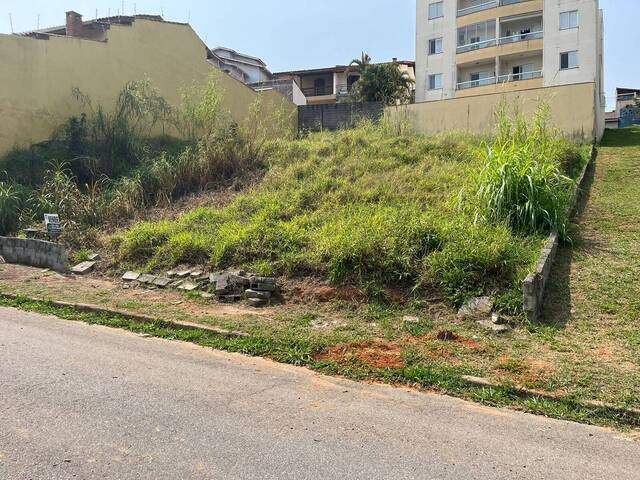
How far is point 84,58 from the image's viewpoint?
17734 mm

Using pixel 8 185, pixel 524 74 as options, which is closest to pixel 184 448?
pixel 8 185

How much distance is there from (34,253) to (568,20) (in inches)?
1308

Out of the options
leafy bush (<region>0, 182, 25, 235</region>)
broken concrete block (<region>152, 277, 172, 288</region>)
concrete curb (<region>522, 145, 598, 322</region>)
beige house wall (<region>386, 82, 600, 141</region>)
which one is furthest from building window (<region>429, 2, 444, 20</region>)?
broken concrete block (<region>152, 277, 172, 288</region>)

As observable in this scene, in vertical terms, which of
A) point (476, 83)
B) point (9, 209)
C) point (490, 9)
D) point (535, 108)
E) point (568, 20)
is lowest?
point (9, 209)

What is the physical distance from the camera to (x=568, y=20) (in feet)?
106

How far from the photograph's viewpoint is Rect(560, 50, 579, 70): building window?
105 feet

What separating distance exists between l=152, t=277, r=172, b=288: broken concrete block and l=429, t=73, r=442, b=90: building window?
3318 centimetres

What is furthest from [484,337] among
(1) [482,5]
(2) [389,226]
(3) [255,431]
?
(1) [482,5]

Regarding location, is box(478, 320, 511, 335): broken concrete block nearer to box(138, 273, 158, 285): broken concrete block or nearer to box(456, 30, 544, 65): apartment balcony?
box(138, 273, 158, 285): broken concrete block

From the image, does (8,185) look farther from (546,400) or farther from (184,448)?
(546,400)

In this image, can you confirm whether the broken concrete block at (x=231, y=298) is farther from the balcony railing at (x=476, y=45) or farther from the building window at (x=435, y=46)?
the building window at (x=435, y=46)

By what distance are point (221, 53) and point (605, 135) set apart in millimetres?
31705

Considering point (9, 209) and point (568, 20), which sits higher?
point (568, 20)

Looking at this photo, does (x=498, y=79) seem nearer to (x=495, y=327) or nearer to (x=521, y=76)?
(x=521, y=76)
